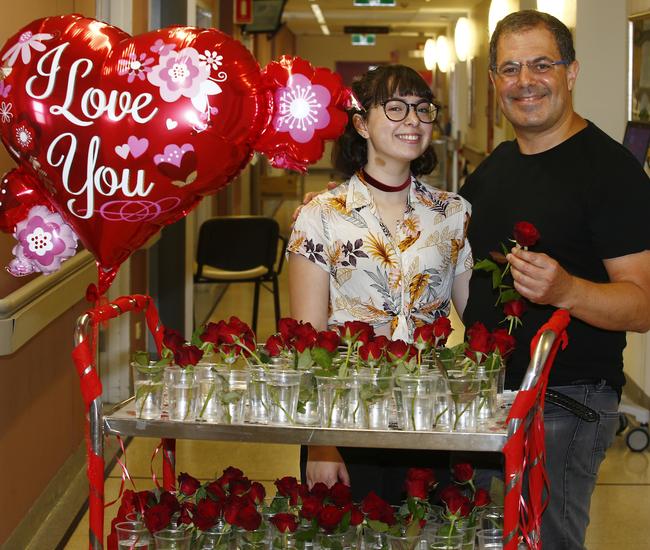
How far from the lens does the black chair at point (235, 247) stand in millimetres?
6703

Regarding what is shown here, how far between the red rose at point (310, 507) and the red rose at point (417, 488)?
0.20 metres

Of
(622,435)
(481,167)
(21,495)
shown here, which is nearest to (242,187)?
(622,435)

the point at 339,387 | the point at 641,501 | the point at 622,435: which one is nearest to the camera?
the point at 339,387

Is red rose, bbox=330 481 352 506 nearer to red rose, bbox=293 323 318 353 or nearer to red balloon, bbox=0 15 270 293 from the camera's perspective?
red rose, bbox=293 323 318 353

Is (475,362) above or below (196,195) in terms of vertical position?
below

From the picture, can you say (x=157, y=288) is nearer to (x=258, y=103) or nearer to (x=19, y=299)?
(x=19, y=299)

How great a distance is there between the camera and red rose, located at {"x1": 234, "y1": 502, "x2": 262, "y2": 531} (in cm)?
226

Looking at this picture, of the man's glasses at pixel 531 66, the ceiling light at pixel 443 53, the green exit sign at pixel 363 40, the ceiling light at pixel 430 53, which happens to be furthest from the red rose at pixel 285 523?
the green exit sign at pixel 363 40

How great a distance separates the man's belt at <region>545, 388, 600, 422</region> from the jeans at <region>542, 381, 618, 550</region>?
0.06 meters

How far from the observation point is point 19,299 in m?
3.38

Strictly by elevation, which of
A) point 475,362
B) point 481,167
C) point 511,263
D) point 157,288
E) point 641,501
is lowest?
point 641,501

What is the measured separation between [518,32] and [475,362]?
85cm

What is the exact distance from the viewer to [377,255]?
2.55 meters

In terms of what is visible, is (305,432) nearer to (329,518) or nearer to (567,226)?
(329,518)
